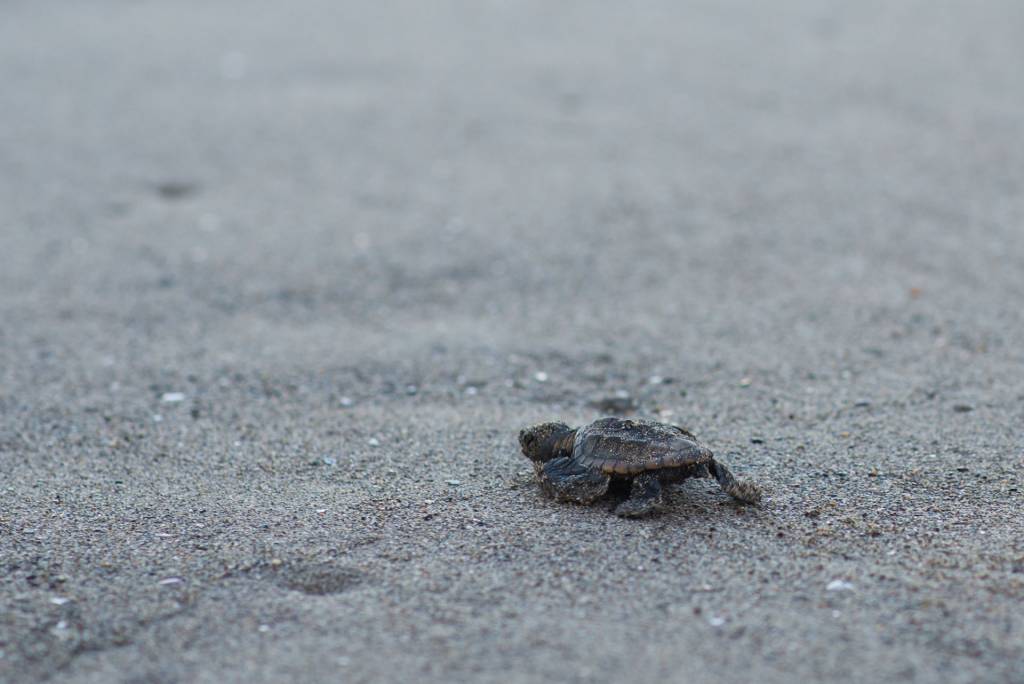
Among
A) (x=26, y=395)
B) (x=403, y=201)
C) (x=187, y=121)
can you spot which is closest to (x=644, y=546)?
(x=26, y=395)

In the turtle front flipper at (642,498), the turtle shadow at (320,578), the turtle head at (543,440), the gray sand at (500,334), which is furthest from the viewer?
the turtle head at (543,440)

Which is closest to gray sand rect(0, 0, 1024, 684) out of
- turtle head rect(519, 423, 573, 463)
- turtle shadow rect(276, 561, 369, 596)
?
turtle shadow rect(276, 561, 369, 596)

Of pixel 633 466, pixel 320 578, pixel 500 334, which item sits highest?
pixel 633 466

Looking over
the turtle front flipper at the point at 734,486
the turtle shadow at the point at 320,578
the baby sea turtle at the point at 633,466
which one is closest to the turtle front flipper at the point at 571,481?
the baby sea turtle at the point at 633,466

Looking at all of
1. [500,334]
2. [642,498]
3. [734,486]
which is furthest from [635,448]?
[500,334]

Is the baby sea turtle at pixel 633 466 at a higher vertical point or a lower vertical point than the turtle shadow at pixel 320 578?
higher

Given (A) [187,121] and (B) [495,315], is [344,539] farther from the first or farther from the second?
(A) [187,121]

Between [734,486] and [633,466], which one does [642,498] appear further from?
[734,486]

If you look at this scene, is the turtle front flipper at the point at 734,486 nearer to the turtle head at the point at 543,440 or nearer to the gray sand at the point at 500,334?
the gray sand at the point at 500,334
